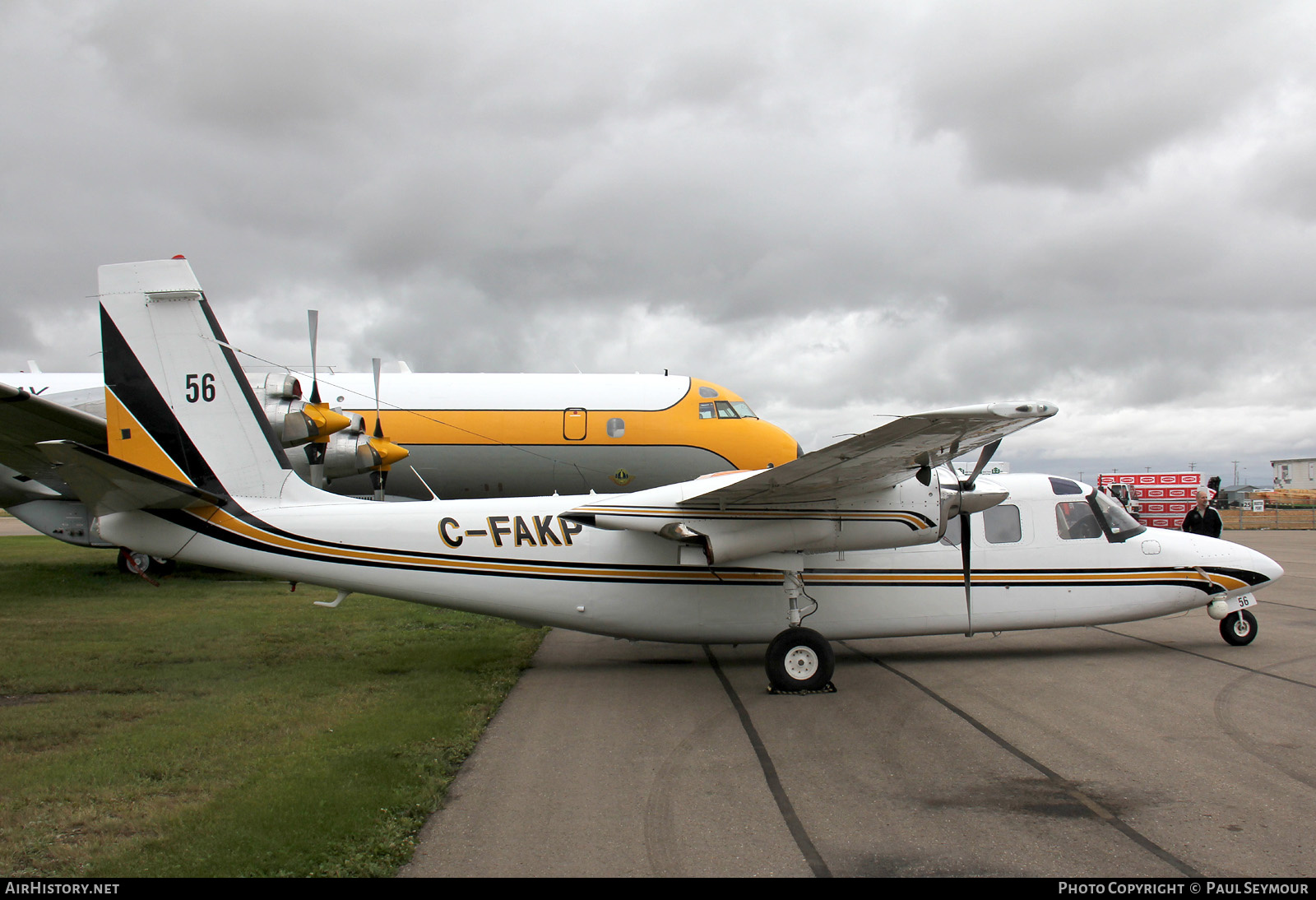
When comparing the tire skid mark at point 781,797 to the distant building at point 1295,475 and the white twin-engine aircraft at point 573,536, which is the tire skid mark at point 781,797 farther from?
the distant building at point 1295,475

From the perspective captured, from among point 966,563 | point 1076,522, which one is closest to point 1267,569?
point 1076,522

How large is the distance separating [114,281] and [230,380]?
1733 mm

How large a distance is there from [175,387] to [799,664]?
8017 millimetres

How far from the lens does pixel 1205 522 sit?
534 inches

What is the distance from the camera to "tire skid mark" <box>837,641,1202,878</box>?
Result: 462cm

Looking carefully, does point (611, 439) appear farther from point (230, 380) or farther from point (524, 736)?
point (524, 736)

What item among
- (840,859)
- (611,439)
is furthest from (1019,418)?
(611,439)

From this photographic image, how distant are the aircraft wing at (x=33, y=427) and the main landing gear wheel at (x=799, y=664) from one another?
1062cm

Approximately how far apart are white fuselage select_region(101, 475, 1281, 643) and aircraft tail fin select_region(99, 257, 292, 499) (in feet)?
1.83

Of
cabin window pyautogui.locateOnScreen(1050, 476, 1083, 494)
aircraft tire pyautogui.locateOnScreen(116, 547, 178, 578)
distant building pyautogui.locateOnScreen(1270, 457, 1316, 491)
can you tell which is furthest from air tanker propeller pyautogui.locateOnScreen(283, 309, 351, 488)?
distant building pyautogui.locateOnScreen(1270, 457, 1316, 491)

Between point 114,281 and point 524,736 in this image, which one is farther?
point 114,281

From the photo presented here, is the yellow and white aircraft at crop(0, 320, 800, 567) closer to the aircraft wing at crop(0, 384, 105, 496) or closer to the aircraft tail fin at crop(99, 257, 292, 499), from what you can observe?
the aircraft wing at crop(0, 384, 105, 496)

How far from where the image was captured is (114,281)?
9586 millimetres

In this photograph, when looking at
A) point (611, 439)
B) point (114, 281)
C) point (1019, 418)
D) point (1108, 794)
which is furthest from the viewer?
point (611, 439)
